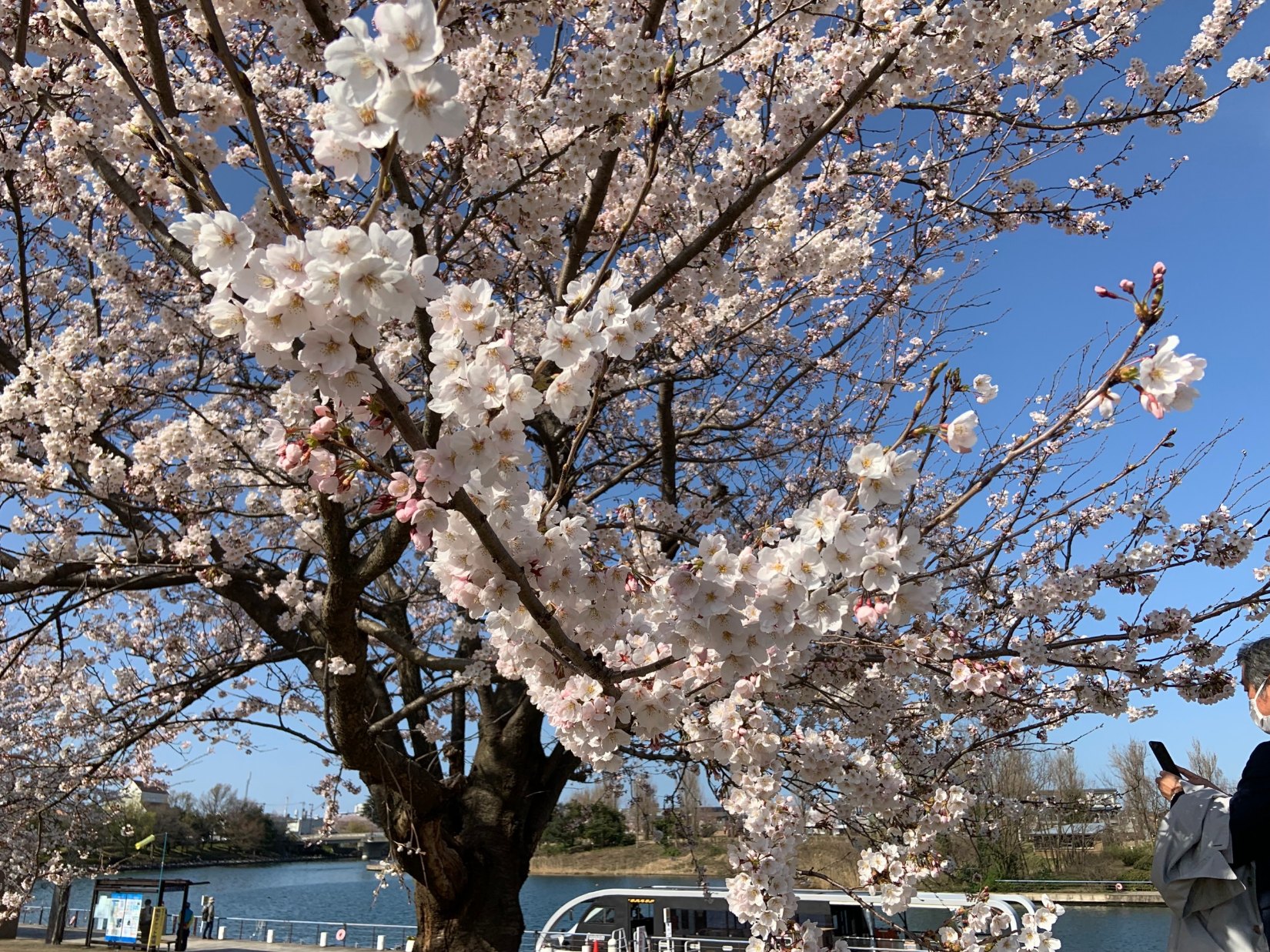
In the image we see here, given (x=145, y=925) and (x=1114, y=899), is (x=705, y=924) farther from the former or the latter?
(x=1114, y=899)

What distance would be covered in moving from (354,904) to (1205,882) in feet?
105

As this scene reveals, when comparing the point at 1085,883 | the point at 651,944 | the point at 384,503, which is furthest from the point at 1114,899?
the point at 384,503

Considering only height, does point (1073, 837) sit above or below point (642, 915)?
above

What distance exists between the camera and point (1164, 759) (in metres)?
2.62

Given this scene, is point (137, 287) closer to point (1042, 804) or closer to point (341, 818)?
point (341, 818)

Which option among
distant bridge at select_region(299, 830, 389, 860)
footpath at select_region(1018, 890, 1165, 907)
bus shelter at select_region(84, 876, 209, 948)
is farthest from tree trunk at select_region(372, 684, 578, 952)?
footpath at select_region(1018, 890, 1165, 907)

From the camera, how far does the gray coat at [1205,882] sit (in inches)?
90.5

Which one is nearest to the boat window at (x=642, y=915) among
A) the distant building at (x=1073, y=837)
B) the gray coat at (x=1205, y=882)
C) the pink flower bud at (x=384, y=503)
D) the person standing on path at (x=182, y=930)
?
the distant building at (x=1073, y=837)

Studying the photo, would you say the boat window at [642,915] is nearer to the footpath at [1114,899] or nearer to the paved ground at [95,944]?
the paved ground at [95,944]

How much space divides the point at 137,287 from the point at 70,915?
19.9 meters

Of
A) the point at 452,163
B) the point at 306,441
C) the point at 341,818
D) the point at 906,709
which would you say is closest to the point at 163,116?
the point at 452,163

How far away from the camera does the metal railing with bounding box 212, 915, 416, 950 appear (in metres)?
16.1

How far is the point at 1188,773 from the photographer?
2.65m

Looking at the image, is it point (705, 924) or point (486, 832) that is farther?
point (705, 924)
